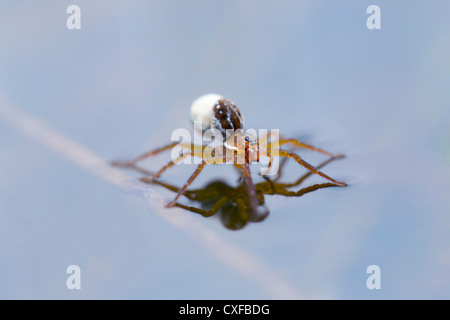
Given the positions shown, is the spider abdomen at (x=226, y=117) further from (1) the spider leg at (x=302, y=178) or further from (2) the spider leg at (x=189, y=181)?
(1) the spider leg at (x=302, y=178)

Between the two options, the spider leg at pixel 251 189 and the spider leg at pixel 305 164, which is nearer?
the spider leg at pixel 251 189

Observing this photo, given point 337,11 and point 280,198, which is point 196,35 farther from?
point 280,198

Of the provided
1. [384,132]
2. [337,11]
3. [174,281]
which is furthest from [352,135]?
[174,281]

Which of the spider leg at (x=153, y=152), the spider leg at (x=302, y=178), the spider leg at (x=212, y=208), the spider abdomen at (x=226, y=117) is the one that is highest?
the spider abdomen at (x=226, y=117)

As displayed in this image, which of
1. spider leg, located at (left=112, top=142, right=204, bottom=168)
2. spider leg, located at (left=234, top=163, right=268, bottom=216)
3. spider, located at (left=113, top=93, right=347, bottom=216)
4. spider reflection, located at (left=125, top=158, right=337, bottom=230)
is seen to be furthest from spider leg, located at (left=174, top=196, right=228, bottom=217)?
spider leg, located at (left=112, top=142, right=204, bottom=168)

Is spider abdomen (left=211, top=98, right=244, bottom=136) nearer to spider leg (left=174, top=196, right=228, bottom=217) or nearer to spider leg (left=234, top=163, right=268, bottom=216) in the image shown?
spider leg (left=234, top=163, right=268, bottom=216)

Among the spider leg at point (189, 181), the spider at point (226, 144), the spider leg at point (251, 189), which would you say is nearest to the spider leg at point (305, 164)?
the spider at point (226, 144)
